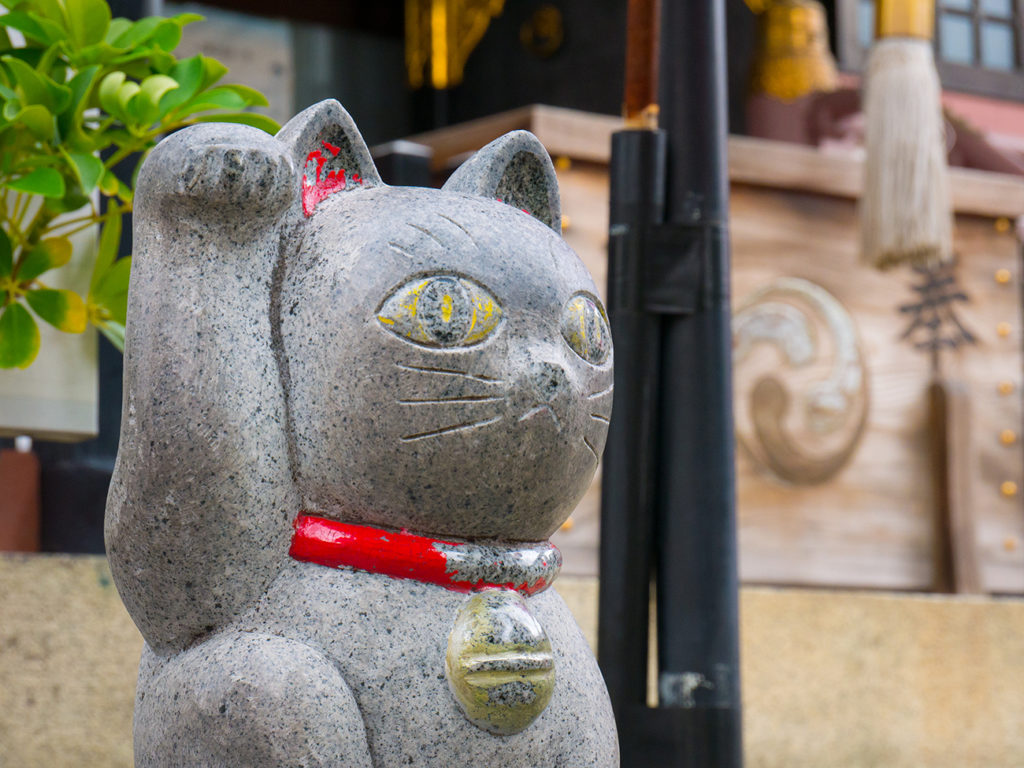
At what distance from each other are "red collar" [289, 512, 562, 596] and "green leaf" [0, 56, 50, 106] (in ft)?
2.52

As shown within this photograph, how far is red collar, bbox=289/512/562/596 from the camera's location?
1300 mm

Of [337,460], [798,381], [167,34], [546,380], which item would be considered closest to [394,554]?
[337,460]

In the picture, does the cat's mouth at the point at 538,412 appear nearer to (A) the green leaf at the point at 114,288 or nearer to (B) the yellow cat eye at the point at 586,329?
(B) the yellow cat eye at the point at 586,329

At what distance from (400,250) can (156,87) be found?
2.14ft

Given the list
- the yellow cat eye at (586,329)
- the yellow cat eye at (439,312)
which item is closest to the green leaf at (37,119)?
the yellow cat eye at (439,312)

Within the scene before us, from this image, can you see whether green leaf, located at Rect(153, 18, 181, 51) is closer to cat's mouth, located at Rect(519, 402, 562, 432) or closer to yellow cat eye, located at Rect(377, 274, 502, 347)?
yellow cat eye, located at Rect(377, 274, 502, 347)

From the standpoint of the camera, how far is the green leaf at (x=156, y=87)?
1731 mm

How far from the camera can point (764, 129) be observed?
13.0 ft

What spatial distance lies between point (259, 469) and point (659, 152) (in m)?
0.97

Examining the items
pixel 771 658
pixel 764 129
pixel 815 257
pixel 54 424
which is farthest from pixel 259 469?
pixel 764 129

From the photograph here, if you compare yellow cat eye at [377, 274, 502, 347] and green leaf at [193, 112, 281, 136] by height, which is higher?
green leaf at [193, 112, 281, 136]

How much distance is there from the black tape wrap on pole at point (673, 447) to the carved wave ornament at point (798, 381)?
1.21m

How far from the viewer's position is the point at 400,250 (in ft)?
4.25

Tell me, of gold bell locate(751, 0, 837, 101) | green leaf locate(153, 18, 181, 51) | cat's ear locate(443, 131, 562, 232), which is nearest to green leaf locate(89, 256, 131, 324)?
green leaf locate(153, 18, 181, 51)
